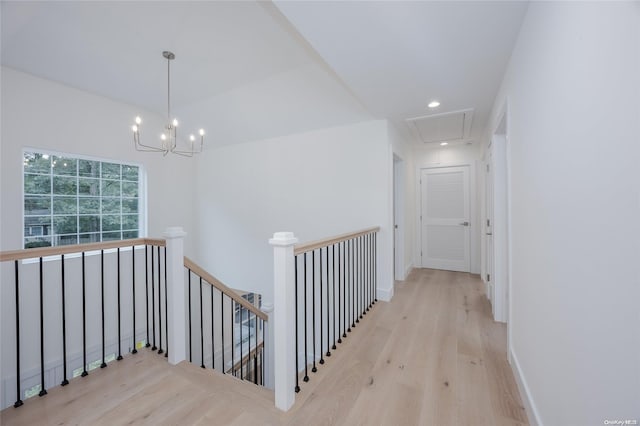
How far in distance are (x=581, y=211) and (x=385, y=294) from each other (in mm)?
2680

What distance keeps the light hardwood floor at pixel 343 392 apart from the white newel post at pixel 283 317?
0.37 feet

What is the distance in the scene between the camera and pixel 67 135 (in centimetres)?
343

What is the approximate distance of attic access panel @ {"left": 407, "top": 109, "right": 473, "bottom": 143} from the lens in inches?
130

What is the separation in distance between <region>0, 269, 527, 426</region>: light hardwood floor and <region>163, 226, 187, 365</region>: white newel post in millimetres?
129

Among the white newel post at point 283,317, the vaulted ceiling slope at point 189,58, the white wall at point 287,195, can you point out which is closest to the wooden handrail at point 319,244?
the white newel post at point 283,317

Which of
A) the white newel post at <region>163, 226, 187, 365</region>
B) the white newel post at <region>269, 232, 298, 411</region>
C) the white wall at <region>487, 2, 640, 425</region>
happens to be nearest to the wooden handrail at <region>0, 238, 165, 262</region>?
the white newel post at <region>163, 226, 187, 365</region>

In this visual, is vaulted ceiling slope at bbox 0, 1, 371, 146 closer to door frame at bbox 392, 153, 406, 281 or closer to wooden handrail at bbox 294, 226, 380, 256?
door frame at bbox 392, 153, 406, 281

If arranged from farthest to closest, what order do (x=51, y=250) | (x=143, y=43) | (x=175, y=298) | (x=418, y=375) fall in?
(x=143, y=43) → (x=175, y=298) → (x=418, y=375) → (x=51, y=250)

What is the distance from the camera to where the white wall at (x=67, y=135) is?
2930mm

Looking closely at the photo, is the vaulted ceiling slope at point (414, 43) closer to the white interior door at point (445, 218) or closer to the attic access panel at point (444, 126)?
the attic access panel at point (444, 126)

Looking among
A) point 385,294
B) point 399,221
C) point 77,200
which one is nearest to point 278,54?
point 399,221

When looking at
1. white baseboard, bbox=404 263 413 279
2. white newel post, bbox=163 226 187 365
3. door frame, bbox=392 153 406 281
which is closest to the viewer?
white newel post, bbox=163 226 187 365

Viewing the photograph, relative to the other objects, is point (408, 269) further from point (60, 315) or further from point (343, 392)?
point (60, 315)

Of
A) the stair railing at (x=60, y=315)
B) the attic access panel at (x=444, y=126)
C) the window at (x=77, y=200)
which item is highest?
the attic access panel at (x=444, y=126)
